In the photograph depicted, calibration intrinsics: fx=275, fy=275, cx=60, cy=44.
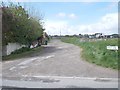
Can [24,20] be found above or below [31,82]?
above

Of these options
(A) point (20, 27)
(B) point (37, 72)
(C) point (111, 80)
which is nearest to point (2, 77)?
(B) point (37, 72)

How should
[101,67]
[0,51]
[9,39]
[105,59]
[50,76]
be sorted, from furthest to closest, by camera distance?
[9,39], [0,51], [105,59], [101,67], [50,76]

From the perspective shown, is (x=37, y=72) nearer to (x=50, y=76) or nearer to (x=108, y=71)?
(x=50, y=76)

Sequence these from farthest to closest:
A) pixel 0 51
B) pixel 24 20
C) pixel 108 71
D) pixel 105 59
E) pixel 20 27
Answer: pixel 24 20 → pixel 20 27 → pixel 0 51 → pixel 105 59 → pixel 108 71

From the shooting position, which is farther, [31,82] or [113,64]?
[113,64]

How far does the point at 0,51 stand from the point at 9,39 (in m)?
4.31

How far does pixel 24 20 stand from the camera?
118 feet

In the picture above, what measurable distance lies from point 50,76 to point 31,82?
176 centimetres

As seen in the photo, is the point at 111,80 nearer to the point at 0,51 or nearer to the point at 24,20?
the point at 0,51

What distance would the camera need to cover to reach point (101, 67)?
15898 millimetres

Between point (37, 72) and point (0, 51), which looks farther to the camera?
point (0, 51)

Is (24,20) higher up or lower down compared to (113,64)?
higher up

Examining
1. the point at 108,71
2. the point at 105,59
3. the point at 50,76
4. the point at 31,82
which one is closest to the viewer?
the point at 31,82

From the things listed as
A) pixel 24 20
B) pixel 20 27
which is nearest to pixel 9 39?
pixel 20 27
